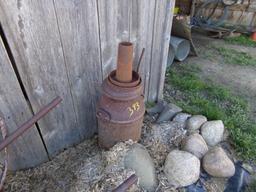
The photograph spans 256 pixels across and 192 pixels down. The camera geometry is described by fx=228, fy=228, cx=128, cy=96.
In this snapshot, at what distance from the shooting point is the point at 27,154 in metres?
1.93

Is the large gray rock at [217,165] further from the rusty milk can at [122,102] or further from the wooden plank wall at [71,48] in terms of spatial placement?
the wooden plank wall at [71,48]

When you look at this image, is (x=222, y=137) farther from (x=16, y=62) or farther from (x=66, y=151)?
(x=16, y=62)

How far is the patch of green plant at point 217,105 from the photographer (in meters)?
2.38

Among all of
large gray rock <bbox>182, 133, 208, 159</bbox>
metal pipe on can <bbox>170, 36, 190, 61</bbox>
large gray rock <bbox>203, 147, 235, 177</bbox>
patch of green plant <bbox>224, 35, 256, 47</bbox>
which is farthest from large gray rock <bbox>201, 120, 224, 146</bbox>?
patch of green plant <bbox>224, 35, 256, 47</bbox>

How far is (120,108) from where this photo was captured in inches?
71.8

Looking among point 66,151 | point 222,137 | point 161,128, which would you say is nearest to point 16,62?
point 66,151

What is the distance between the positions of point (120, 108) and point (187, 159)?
2.38ft

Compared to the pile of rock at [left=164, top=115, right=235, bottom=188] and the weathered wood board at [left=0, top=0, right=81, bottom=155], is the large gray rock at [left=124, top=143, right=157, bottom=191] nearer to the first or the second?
the pile of rock at [left=164, top=115, right=235, bottom=188]

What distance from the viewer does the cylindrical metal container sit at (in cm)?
176

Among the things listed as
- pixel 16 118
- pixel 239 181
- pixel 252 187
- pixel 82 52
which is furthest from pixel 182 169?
pixel 16 118

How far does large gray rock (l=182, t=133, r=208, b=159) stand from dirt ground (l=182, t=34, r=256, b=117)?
110cm

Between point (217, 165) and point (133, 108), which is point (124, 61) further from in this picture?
point (217, 165)

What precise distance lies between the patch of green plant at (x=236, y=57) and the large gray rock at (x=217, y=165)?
254 centimetres

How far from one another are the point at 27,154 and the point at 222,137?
1.92 m
